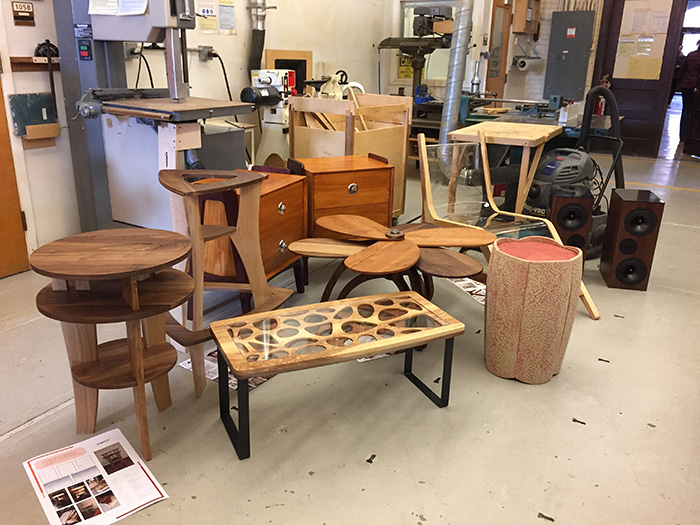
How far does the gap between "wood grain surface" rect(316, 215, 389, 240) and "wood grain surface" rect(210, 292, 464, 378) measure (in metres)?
0.49

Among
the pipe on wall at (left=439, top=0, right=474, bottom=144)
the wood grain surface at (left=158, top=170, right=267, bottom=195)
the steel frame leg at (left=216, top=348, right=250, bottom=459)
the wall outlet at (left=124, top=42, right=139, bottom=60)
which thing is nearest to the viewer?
the steel frame leg at (left=216, top=348, right=250, bottom=459)

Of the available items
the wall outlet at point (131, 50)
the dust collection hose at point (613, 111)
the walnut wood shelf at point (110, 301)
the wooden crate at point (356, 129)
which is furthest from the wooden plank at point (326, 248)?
the dust collection hose at point (613, 111)

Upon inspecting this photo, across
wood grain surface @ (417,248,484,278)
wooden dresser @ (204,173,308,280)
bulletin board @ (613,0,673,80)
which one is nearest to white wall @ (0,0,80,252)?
wooden dresser @ (204,173,308,280)

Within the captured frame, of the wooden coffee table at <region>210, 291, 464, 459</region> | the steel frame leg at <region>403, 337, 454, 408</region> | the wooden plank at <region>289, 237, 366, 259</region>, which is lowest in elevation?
the steel frame leg at <region>403, 337, 454, 408</region>

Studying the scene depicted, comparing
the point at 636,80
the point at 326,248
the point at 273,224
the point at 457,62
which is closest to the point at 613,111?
the point at 457,62

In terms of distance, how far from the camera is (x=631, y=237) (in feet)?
10.2

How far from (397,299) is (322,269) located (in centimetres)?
132

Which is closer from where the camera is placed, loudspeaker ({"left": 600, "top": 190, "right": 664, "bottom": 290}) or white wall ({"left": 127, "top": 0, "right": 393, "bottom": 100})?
loudspeaker ({"left": 600, "top": 190, "right": 664, "bottom": 290})

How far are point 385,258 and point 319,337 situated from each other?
608mm

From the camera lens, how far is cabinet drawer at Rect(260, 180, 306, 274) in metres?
2.60

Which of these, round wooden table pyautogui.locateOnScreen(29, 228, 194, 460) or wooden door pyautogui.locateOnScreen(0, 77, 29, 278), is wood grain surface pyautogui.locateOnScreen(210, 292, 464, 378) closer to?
round wooden table pyautogui.locateOnScreen(29, 228, 194, 460)

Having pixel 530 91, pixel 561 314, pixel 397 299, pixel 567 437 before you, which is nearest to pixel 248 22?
pixel 397 299

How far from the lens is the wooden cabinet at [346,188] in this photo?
2975mm

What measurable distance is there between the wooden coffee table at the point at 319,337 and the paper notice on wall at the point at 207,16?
287 cm
